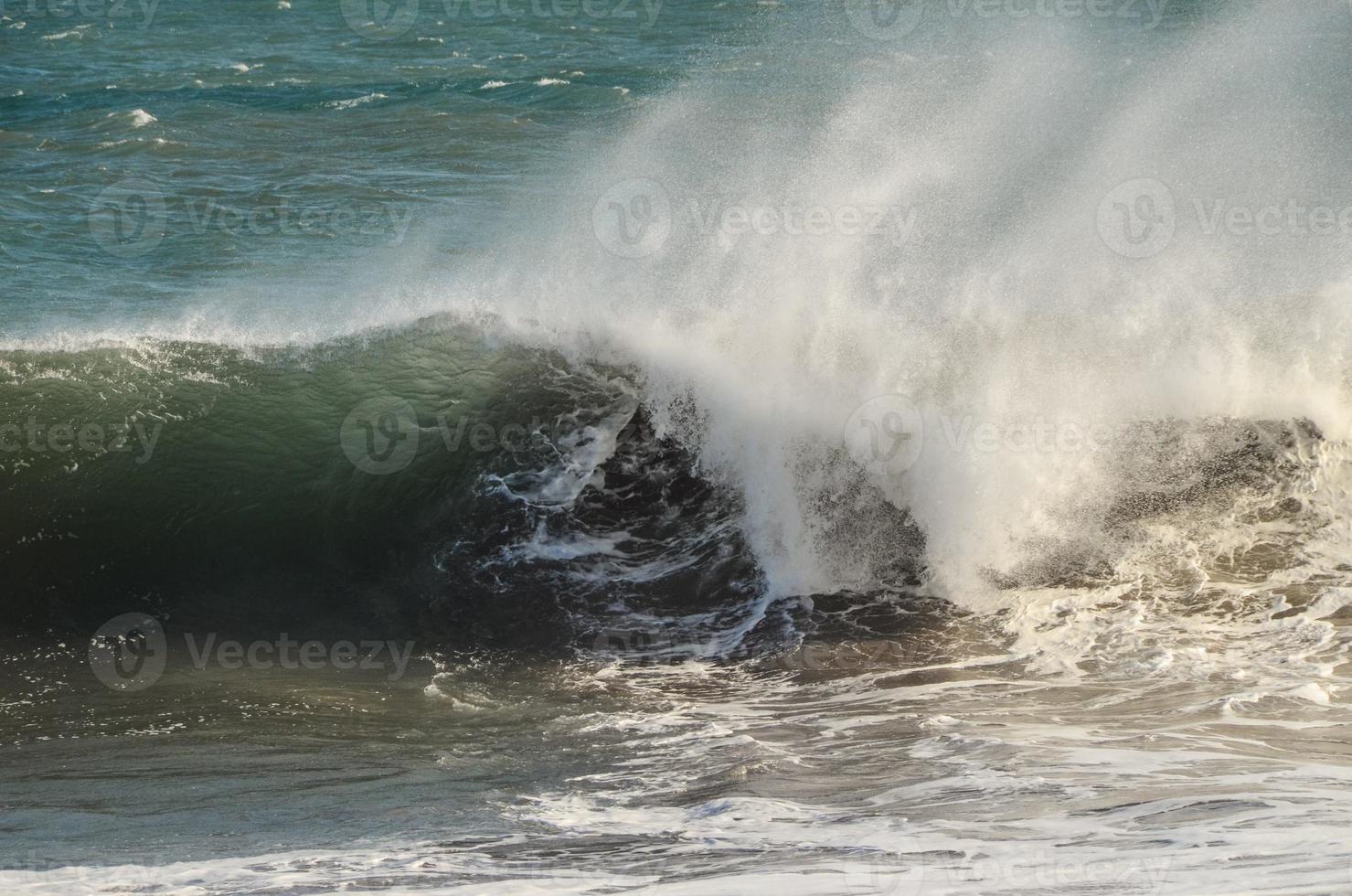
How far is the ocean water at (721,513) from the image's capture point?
6.20 metres

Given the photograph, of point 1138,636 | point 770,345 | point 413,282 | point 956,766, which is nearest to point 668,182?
point 413,282

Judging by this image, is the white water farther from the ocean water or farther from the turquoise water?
the turquoise water

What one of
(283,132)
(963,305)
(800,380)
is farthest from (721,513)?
(283,132)

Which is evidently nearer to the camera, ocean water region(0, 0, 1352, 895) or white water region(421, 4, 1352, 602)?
ocean water region(0, 0, 1352, 895)

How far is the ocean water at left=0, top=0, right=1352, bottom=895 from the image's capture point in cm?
620

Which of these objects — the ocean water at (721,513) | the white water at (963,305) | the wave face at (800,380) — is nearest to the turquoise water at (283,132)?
the ocean water at (721,513)

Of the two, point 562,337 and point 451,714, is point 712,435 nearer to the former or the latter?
point 562,337

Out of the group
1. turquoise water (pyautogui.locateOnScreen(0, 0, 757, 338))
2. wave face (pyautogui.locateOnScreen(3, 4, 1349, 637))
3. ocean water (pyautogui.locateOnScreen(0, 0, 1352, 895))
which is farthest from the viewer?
turquoise water (pyautogui.locateOnScreen(0, 0, 757, 338))

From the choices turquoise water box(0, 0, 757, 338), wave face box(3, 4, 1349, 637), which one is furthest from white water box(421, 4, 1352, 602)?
turquoise water box(0, 0, 757, 338)

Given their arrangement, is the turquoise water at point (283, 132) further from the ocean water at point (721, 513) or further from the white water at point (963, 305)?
the white water at point (963, 305)

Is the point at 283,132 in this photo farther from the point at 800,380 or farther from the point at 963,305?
the point at 963,305

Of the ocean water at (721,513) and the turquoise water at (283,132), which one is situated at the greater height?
the turquoise water at (283,132)

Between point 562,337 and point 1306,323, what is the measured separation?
20.0 ft

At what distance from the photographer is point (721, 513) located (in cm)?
1010
